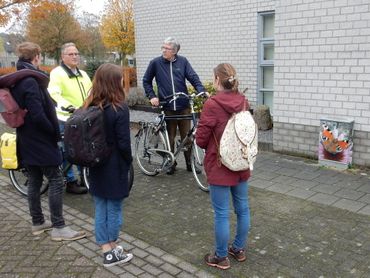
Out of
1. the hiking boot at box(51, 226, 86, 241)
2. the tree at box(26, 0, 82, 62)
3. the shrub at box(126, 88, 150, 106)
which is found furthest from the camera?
the tree at box(26, 0, 82, 62)

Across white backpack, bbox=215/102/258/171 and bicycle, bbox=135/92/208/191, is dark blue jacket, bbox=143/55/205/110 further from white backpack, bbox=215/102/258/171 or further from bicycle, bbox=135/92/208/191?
white backpack, bbox=215/102/258/171

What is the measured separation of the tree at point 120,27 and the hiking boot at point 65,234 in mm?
25176

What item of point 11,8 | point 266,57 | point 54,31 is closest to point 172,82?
point 266,57

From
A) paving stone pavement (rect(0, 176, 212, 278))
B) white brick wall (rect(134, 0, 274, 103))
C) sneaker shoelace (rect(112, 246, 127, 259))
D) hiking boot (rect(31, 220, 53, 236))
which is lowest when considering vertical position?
paving stone pavement (rect(0, 176, 212, 278))

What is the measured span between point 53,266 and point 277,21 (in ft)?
16.7

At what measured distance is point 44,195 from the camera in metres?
5.47

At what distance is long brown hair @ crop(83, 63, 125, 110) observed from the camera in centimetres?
329

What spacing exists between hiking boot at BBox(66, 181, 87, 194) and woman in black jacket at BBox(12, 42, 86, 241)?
110cm

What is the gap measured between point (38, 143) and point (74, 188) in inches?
64.8

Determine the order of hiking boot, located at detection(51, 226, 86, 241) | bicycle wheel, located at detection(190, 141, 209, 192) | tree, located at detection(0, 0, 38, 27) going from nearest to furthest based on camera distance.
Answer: hiking boot, located at detection(51, 226, 86, 241)
bicycle wheel, located at detection(190, 141, 209, 192)
tree, located at detection(0, 0, 38, 27)

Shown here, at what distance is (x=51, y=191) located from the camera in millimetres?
4164

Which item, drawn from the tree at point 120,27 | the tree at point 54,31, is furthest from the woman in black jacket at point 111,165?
the tree at point 54,31

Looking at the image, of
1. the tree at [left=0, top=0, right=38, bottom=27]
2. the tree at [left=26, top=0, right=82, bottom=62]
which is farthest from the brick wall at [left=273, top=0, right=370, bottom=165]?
the tree at [left=26, top=0, right=82, bottom=62]

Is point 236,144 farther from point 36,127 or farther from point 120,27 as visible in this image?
point 120,27
